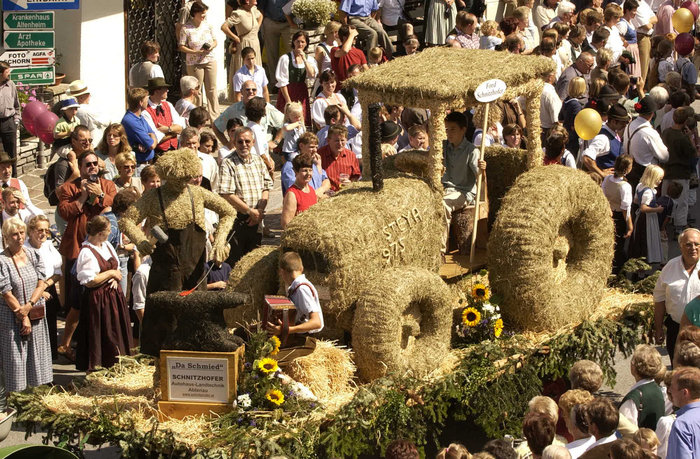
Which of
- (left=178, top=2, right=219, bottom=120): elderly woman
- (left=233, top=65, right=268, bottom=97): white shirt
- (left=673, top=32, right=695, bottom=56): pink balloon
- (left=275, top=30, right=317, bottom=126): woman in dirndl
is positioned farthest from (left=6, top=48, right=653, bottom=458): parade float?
(left=673, top=32, right=695, bottom=56): pink balloon

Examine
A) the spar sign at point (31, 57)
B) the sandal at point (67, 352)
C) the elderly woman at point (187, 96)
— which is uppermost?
the spar sign at point (31, 57)

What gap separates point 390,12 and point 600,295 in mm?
11001

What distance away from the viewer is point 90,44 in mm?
17406

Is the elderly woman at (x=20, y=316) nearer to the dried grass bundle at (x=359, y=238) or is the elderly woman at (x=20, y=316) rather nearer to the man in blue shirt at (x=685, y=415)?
the dried grass bundle at (x=359, y=238)

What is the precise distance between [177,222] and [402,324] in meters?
1.99

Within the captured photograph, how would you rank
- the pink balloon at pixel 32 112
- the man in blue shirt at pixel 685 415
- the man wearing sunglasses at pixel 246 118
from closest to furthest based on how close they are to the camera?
the man in blue shirt at pixel 685 415 < the pink balloon at pixel 32 112 < the man wearing sunglasses at pixel 246 118

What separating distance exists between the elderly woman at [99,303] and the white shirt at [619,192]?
17.9 ft

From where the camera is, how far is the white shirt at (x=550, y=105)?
15.9 meters

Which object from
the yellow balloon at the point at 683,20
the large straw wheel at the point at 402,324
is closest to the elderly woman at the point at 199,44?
the large straw wheel at the point at 402,324

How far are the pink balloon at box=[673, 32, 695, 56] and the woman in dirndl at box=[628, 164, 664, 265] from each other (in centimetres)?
852

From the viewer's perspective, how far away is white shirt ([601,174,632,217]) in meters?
13.1

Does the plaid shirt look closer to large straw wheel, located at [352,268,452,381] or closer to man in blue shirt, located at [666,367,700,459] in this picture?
large straw wheel, located at [352,268,452,381]

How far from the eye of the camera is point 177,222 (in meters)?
9.77

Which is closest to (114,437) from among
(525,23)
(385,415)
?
(385,415)
